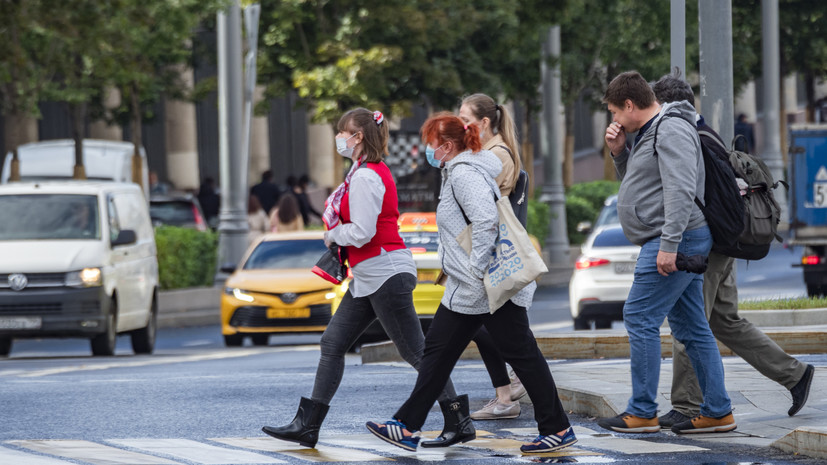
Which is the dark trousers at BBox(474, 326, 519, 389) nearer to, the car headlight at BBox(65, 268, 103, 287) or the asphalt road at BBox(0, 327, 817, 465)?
the asphalt road at BBox(0, 327, 817, 465)

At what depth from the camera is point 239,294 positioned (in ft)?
60.1

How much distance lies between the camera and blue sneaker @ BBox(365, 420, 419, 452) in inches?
299

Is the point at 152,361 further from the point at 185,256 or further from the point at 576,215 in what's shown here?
the point at 576,215

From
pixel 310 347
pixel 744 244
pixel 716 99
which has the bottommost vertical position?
pixel 310 347

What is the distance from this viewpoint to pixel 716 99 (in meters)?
12.2

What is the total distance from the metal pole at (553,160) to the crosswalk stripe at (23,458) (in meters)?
23.8

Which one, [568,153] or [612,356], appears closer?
[612,356]

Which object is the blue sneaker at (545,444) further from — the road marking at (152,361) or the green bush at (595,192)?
the green bush at (595,192)

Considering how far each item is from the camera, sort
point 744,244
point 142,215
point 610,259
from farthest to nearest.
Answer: point 142,215 < point 610,259 < point 744,244

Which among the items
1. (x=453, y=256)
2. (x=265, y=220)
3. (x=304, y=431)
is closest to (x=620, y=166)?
(x=453, y=256)

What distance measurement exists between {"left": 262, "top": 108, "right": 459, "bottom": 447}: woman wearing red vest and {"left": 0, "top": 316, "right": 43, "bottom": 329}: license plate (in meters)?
8.87

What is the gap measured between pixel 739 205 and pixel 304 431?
92.2 inches

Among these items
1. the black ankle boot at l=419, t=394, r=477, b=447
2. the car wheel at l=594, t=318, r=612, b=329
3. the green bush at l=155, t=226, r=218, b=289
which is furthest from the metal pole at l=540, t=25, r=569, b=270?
the black ankle boot at l=419, t=394, r=477, b=447

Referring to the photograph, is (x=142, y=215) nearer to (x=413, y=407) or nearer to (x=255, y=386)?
(x=255, y=386)
